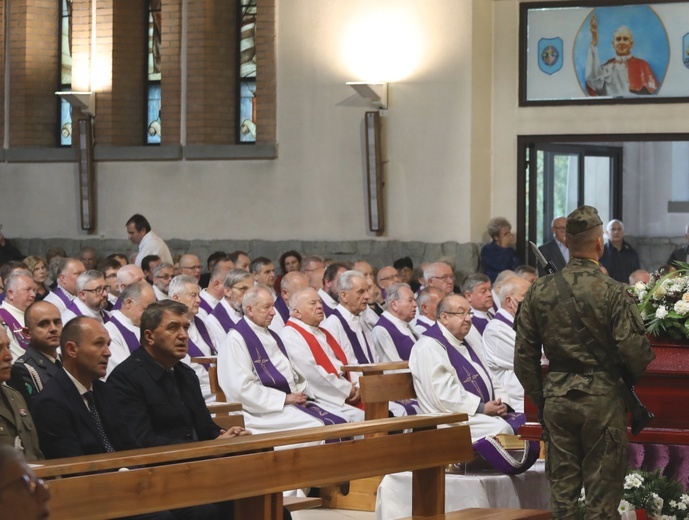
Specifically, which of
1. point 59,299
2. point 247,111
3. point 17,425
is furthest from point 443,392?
point 247,111

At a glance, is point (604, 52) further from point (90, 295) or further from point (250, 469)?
point (250, 469)

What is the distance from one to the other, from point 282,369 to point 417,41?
20.9ft

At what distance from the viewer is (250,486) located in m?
4.84

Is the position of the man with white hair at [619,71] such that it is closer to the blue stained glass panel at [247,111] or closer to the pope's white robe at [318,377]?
the blue stained glass panel at [247,111]

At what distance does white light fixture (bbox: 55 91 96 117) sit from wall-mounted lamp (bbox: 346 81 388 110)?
3.47m

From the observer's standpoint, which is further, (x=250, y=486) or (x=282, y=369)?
(x=282, y=369)

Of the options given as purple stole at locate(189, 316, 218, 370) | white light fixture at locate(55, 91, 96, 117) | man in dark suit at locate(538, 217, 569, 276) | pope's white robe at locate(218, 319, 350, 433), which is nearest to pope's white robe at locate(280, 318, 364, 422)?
pope's white robe at locate(218, 319, 350, 433)

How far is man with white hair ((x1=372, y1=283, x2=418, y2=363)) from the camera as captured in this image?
9.83 meters

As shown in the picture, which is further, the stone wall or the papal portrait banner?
the stone wall

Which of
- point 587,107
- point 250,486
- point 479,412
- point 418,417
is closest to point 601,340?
point 418,417

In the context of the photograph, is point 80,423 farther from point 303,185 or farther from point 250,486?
point 303,185

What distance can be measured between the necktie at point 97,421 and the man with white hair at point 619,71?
9.61 m

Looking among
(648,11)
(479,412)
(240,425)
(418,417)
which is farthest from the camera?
(648,11)

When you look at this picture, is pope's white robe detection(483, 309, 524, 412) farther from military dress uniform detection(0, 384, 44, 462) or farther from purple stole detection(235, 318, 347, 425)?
military dress uniform detection(0, 384, 44, 462)
